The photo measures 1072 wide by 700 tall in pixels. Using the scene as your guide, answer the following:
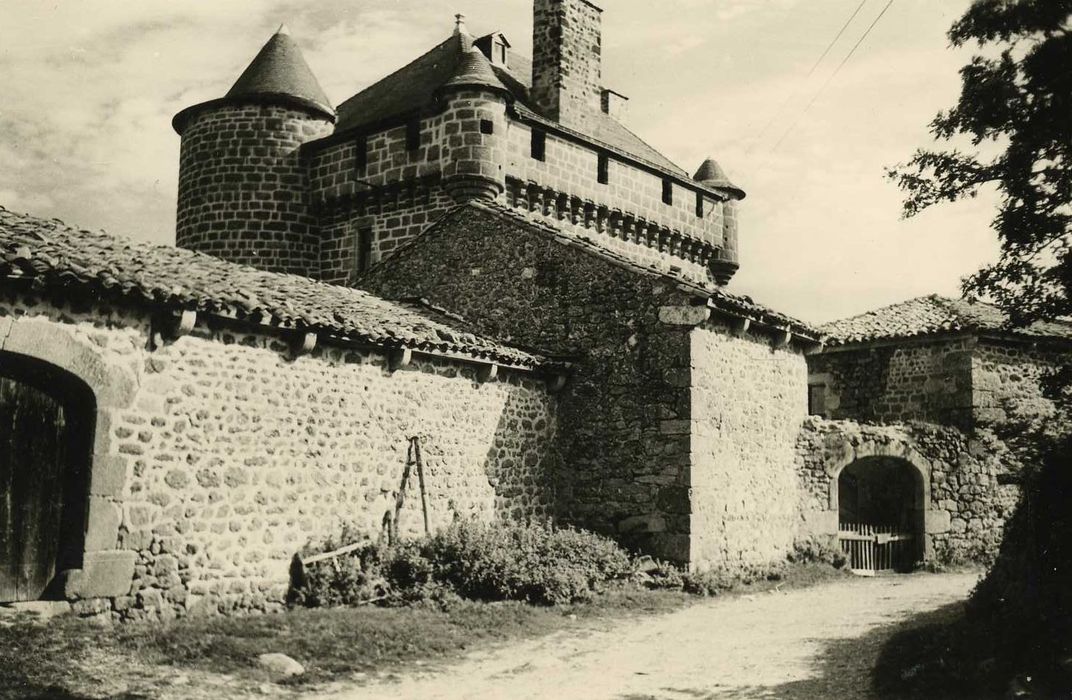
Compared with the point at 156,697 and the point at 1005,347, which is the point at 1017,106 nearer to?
the point at 156,697

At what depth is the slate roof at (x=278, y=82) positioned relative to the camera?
75.5 ft

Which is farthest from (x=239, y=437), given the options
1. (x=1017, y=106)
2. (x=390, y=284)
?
(x=1017, y=106)

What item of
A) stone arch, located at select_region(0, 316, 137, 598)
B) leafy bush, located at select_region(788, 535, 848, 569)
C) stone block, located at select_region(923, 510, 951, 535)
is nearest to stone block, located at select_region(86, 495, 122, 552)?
stone arch, located at select_region(0, 316, 137, 598)

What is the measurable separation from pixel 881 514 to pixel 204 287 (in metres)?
15.0

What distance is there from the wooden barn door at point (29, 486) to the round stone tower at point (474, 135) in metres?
11.6

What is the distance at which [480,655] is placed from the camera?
9.02 metres

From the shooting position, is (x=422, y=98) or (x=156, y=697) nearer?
(x=156, y=697)

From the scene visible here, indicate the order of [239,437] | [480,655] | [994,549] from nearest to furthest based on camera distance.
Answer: [480,655]
[239,437]
[994,549]

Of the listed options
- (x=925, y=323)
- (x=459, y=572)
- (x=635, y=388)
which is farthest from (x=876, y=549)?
(x=459, y=572)

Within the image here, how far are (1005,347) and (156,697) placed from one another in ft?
63.3

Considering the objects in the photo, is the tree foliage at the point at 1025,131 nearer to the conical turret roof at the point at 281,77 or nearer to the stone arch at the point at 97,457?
the stone arch at the point at 97,457

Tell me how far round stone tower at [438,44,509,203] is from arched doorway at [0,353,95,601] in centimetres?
1150

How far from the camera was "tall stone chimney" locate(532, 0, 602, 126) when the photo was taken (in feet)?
74.8

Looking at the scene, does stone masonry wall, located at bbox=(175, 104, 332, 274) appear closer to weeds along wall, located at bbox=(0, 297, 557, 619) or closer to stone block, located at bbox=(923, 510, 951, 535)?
weeds along wall, located at bbox=(0, 297, 557, 619)
